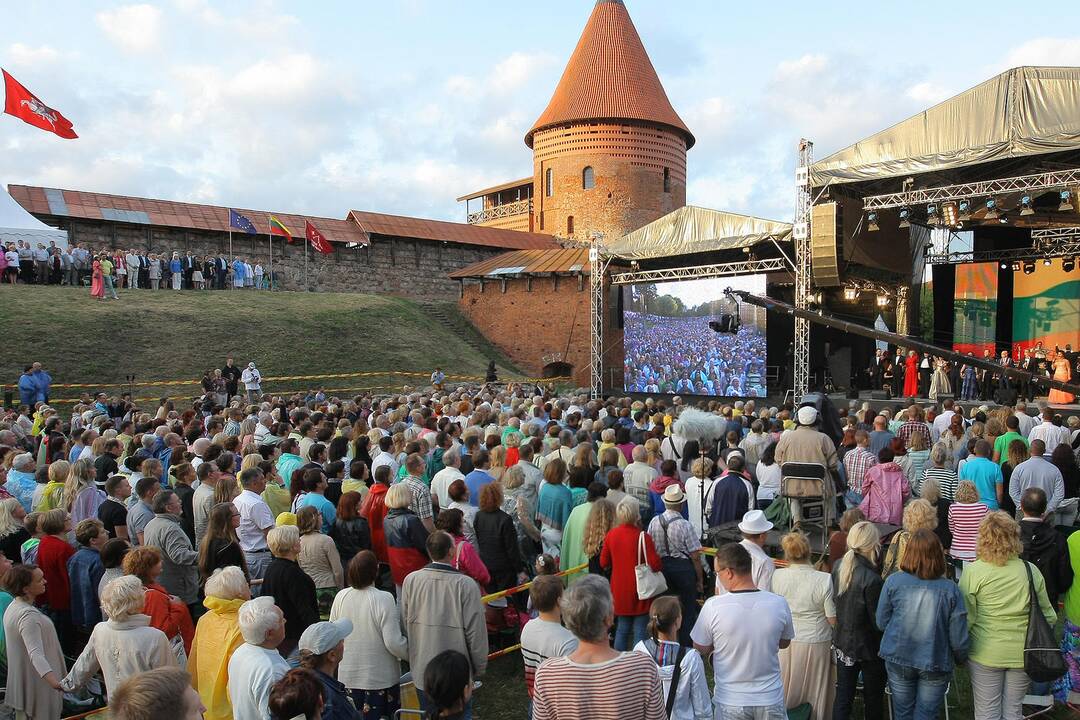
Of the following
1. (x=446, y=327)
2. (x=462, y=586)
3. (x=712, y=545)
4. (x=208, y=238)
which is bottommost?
(x=712, y=545)

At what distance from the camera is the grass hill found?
18812mm

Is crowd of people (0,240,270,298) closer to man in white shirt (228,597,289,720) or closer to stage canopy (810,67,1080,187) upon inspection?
stage canopy (810,67,1080,187)

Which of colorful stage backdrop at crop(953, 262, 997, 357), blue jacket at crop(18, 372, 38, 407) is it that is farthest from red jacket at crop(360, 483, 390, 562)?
colorful stage backdrop at crop(953, 262, 997, 357)

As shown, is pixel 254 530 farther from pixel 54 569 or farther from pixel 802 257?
pixel 802 257

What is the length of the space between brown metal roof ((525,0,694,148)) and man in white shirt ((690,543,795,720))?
35545mm

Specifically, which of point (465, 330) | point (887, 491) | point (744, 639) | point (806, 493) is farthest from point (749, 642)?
point (465, 330)

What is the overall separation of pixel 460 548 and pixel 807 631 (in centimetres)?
219

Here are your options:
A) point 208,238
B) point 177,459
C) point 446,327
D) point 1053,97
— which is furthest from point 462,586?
point 208,238

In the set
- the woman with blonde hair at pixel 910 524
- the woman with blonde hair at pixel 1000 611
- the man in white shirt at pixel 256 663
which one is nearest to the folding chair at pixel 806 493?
the woman with blonde hair at pixel 910 524

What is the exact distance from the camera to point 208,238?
1131 inches

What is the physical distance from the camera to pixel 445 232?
33.7 metres

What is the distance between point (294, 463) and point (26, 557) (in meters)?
2.58

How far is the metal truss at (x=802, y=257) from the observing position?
1733cm

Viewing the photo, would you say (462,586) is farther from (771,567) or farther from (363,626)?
(771,567)
